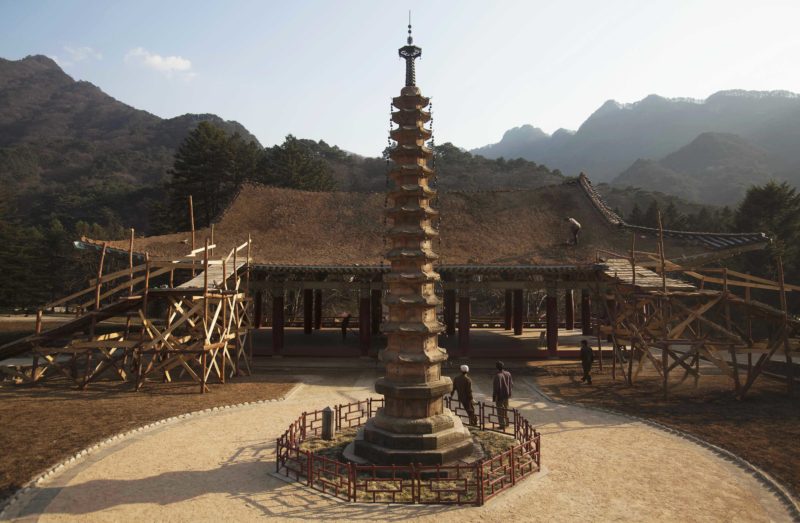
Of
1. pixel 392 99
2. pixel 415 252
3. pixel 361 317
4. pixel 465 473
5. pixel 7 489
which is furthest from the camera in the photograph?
pixel 361 317

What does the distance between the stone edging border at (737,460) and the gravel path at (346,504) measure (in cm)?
15

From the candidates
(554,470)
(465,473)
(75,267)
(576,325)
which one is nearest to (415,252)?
(465,473)

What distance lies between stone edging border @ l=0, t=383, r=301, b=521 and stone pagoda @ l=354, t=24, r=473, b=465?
594cm

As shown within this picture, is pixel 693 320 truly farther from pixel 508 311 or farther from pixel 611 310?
pixel 508 311

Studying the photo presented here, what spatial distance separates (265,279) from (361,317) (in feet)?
17.3

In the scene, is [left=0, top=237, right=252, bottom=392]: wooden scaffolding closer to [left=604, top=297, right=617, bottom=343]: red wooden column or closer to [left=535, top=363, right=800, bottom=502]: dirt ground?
[left=535, top=363, right=800, bottom=502]: dirt ground

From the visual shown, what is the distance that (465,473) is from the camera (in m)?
10.0

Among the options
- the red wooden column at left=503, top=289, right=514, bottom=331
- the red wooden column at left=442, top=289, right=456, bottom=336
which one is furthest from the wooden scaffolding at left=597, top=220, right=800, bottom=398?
the red wooden column at left=503, top=289, right=514, bottom=331

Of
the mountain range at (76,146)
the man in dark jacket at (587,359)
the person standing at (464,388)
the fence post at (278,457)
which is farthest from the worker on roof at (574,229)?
the mountain range at (76,146)

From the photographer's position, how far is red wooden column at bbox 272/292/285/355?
75.9 feet

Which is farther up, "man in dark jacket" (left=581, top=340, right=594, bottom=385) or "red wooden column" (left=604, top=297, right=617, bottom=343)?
"red wooden column" (left=604, top=297, right=617, bottom=343)

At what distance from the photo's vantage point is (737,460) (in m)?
10.7

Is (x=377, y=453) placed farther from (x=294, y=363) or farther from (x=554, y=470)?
(x=294, y=363)

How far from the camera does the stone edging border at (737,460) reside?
867 cm
